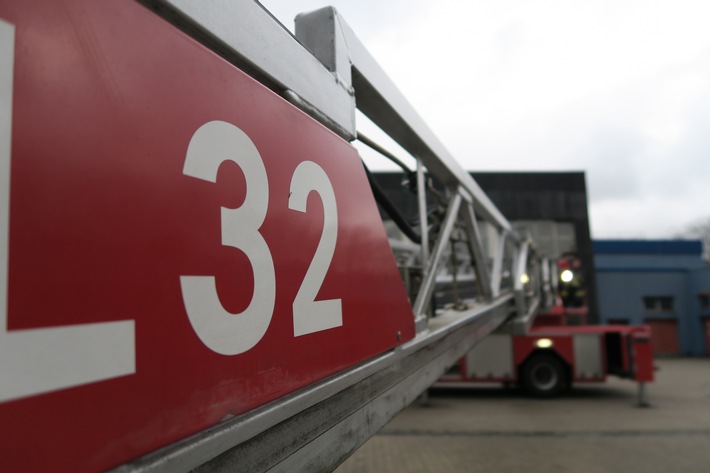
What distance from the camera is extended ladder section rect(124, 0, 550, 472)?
99 cm

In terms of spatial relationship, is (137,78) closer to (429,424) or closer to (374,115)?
(374,115)

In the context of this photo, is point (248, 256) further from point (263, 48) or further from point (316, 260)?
point (263, 48)

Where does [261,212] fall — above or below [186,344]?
above

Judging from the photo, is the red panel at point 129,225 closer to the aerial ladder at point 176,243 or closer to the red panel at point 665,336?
the aerial ladder at point 176,243

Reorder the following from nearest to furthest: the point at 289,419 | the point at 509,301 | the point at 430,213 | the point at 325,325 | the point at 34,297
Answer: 1. the point at 34,297
2. the point at 289,419
3. the point at 325,325
4. the point at 430,213
5. the point at 509,301

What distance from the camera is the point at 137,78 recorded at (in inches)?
32.5

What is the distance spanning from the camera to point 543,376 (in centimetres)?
1112

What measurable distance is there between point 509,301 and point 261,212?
5564 millimetres

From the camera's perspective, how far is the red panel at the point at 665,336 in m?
21.3

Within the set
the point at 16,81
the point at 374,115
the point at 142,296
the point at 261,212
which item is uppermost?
the point at 374,115

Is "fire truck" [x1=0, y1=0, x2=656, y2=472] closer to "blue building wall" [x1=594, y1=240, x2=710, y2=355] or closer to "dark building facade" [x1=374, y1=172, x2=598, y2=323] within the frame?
"dark building facade" [x1=374, y1=172, x2=598, y2=323]

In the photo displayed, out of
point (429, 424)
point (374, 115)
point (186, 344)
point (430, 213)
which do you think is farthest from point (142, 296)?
point (429, 424)

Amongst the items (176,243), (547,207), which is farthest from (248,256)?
(547,207)

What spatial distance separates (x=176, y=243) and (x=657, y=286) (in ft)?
82.5
